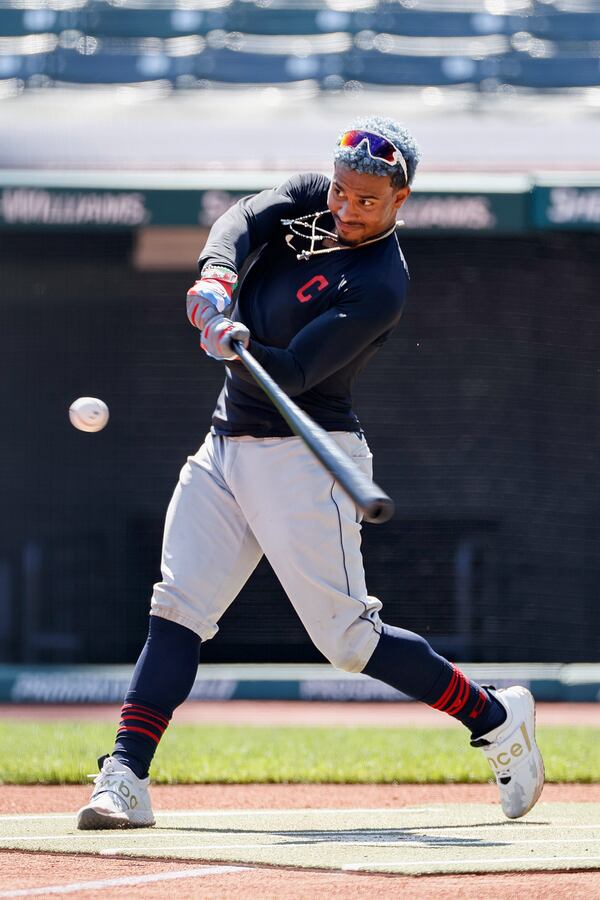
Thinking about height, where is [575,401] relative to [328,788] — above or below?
below

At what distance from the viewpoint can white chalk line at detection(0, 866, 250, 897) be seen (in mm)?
2605

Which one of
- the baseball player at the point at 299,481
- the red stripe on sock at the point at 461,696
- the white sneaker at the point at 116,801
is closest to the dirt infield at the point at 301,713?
the red stripe on sock at the point at 461,696

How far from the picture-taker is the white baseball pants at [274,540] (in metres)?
3.54

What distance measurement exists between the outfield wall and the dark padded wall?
13 mm

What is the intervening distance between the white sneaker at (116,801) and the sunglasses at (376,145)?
1580mm

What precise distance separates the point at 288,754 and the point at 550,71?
7.59 m

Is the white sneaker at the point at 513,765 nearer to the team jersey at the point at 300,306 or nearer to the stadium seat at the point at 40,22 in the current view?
the team jersey at the point at 300,306

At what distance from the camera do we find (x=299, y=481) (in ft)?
11.7

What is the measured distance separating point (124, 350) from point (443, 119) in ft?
10.2

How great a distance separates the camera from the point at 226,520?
12.1 feet

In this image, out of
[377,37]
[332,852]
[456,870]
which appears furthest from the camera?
[377,37]

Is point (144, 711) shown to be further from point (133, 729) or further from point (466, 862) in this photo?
point (466, 862)

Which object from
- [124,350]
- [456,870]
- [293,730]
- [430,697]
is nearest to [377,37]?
[124,350]

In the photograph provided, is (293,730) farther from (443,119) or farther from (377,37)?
(377,37)
